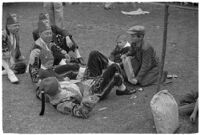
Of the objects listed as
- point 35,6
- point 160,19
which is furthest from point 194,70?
point 35,6

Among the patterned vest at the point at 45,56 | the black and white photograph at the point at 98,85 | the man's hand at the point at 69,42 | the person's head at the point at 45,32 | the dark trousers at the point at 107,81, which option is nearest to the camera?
the black and white photograph at the point at 98,85

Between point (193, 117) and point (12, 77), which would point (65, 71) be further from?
point (193, 117)

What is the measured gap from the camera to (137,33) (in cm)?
475

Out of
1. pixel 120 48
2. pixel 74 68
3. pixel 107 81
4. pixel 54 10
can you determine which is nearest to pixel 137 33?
pixel 120 48

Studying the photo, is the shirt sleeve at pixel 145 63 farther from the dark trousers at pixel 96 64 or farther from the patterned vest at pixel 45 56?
the patterned vest at pixel 45 56

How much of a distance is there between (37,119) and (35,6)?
267 inches

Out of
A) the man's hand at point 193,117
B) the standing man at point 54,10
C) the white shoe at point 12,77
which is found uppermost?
the standing man at point 54,10

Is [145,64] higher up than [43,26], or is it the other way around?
[43,26]

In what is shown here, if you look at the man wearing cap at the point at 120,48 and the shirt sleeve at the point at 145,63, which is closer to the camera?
the shirt sleeve at the point at 145,63

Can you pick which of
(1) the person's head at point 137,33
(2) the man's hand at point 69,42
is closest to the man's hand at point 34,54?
(2) the man's hand at point 69,42

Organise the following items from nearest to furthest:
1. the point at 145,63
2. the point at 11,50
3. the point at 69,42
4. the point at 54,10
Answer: the point at 145,63, the point at 11,50, the point at 69,42, the point at 54,10

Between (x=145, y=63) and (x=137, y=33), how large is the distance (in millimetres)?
418

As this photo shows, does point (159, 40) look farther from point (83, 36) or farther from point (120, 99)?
point (120, 99)

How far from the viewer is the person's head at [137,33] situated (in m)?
4.72
